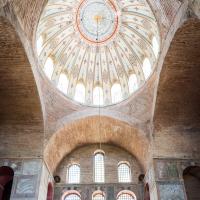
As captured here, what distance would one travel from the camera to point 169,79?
12.1m

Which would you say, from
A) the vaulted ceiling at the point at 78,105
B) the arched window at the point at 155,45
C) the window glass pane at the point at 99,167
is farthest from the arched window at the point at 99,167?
the arched window at the point at 155,45

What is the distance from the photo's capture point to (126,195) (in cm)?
1595

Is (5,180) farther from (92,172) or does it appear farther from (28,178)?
(92,172)

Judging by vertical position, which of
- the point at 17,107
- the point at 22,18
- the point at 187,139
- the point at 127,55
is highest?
the point at 127,55

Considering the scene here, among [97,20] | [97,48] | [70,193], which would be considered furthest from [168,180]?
[97,20]

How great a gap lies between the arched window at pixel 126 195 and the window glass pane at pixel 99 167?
52.8 inches

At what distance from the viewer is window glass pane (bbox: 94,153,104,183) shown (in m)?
16.4

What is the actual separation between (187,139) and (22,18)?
381 inches

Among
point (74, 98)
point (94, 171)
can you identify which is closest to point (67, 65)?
point (74, 98)

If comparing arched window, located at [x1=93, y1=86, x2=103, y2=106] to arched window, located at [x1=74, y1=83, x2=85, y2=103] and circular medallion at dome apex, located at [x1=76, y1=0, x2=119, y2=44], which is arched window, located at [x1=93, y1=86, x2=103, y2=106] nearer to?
arched window, located at [x1=74, y1=83, x2=85, y2=103]

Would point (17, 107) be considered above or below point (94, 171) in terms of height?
above

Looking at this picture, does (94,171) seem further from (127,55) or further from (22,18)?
(22,18)

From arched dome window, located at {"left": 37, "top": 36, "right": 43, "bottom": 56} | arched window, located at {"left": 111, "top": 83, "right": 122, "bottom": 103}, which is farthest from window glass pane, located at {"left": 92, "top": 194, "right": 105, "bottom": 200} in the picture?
arched dome window, located at {"left": 37, "top": 36, "right": 43, "bottom": 56}

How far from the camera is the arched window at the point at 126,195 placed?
15805 millimetres
